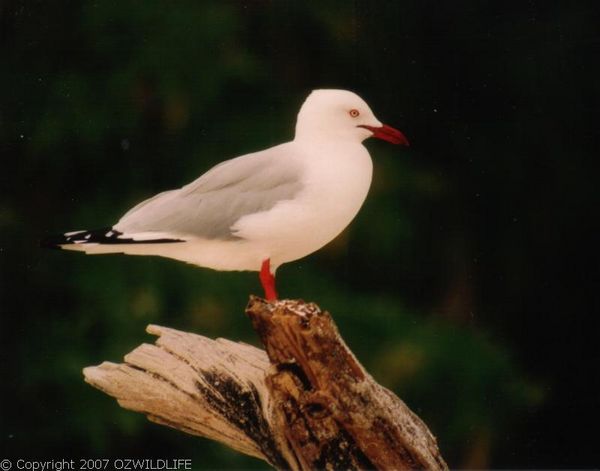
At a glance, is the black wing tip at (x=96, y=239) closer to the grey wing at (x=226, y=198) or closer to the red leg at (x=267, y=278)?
the grey wing at (x=226, y=198)

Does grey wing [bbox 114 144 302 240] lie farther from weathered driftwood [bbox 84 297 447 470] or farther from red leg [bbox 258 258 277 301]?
weathered driftwood [bbox 84 297 447 470]

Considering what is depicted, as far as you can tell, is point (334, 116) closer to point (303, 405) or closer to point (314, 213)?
point (314, 213)

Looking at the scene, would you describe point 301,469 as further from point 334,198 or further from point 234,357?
point 334,198

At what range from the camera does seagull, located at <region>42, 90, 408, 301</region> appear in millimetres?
2795

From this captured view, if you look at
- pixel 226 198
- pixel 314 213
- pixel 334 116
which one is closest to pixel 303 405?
pixel 314 213

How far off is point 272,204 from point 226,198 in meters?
0.14

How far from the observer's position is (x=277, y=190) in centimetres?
282

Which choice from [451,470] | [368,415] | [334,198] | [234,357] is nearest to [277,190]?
[334,198]

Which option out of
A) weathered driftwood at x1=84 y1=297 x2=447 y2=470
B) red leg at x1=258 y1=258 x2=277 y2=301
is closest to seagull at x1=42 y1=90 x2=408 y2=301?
red leg at x1=258 y1=258 x2=277 y2=301

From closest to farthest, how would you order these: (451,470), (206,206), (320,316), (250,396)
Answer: (320,316) → (250,396) → (206,206) → (451,470)

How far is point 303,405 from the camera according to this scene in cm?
245

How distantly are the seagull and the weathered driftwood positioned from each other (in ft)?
1.03

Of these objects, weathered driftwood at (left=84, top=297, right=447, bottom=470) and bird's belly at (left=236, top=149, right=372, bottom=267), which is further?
bird's belly at (left=236, top=149, right=372, bottom=267)

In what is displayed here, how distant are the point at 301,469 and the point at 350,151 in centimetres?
79
